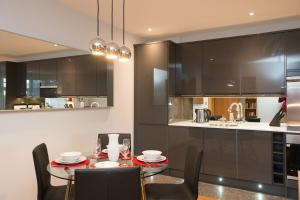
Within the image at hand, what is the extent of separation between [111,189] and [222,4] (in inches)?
102

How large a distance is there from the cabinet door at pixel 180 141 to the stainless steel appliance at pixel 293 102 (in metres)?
1.30

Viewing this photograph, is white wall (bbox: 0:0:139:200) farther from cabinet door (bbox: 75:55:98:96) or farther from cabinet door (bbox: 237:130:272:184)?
cabinet door (bbox: 237:130:272:184)

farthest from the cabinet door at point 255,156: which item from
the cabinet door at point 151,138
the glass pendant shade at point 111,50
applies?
the glass pendant shade at point 111,50

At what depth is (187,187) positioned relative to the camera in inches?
90.7

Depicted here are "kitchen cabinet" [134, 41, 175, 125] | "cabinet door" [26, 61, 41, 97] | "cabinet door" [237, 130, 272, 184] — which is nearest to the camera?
"cabinet door" [26, 61, 41, 97]

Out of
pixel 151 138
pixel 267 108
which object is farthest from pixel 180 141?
pixel 267 108

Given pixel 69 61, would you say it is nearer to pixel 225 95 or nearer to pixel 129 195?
pixel 129 195

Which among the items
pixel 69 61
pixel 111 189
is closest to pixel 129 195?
pixel 111 189

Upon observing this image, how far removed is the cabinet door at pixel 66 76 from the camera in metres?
2.94

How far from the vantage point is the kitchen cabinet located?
4.00m

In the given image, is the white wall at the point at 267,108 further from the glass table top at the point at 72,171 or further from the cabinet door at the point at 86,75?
the cabinet door at the point at 86,75

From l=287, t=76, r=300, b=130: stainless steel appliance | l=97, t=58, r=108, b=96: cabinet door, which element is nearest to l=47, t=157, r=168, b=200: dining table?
l=97, t=58, r=108, b=96: cabinet door

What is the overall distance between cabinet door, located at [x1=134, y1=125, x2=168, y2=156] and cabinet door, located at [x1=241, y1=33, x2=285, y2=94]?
1.51 m

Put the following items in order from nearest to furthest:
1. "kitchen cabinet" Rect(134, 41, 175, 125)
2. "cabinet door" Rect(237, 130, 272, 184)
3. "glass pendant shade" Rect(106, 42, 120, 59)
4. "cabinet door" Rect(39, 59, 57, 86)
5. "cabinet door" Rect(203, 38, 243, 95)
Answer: "glass pendant shade" Rect(106, 42, 120, 59) < "cabinet door" Rect(39, 59, 57, 86) < "cabinet door" Rect(237, 130, 272, 184) < "cabinet door" Rect(203, 38, 243, 95) < "kitchen cabinet" Rect(134, 41, 175, 125)
